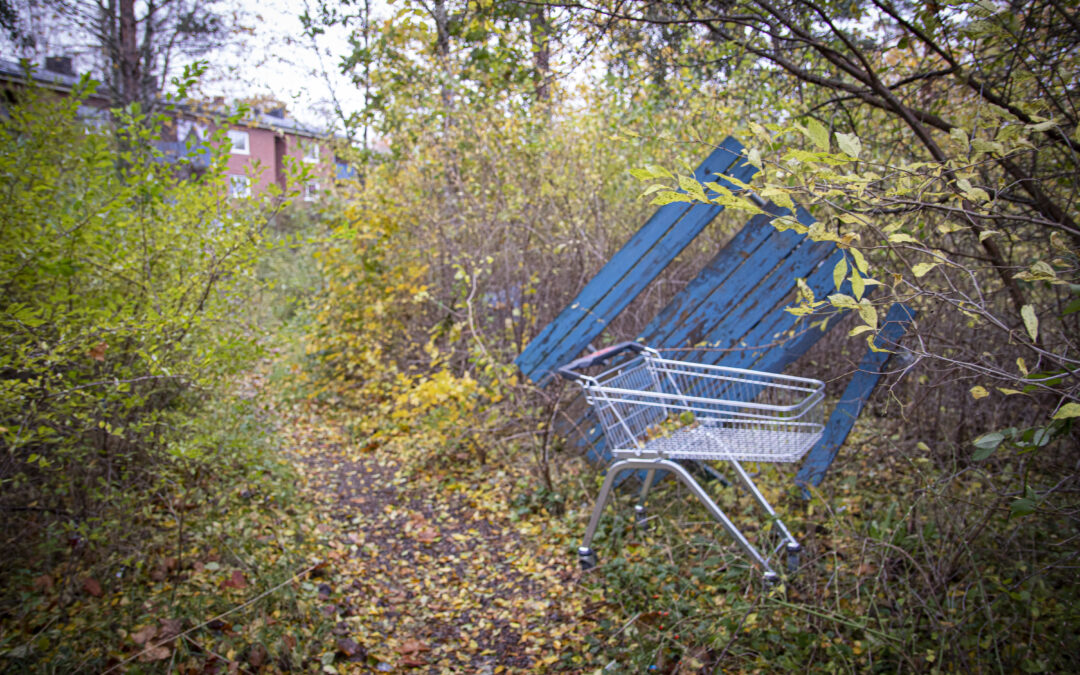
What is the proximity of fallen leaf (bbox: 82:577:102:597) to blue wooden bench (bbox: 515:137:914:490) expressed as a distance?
252 cm

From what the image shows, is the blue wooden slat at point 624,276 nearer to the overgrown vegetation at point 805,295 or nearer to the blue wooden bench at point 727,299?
the blue wooden bench at point 727,299

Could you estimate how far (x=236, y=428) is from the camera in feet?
12.9

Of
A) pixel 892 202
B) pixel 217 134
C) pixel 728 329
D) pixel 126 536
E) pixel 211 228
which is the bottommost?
pixel 126 536

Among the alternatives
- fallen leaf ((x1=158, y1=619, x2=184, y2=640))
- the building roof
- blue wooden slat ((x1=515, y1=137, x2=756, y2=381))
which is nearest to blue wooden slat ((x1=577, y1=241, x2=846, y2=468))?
blue wooden slat ((x1=515, y1=137, x2=756, y2=381))

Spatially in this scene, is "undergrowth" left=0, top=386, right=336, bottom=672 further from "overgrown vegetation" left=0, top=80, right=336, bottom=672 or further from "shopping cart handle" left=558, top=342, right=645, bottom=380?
"shopping cart handle" left=558, top=342, right=645, bottom=380

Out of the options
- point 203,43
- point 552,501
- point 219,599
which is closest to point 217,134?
point 219,599

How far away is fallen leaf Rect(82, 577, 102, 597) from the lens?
280cm

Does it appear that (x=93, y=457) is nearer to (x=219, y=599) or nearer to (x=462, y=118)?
(x=219, y=599)

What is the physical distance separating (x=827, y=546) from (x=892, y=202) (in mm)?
2300

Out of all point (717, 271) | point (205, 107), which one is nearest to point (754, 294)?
point (717, 271)

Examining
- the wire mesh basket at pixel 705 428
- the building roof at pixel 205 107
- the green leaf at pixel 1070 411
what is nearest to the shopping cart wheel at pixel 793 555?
the wire mesh basket at pixel 705 428

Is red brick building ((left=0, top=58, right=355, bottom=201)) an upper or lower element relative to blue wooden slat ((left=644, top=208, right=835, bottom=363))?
upper

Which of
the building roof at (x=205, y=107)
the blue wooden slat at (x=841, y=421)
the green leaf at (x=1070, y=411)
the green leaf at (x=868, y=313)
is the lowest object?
the blue wooden slat at (x=841, y=421)

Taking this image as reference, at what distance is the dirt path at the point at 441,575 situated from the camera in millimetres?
2910
